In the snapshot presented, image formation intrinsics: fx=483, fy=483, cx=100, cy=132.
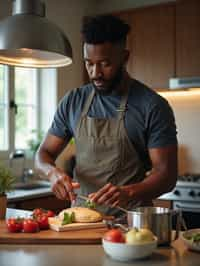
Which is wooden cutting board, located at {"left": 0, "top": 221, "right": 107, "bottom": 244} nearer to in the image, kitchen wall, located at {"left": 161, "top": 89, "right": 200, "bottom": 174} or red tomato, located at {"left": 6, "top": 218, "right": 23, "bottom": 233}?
red tomato, located at {"left": 6, "top": 218, "right": 23, "bottom": 233}

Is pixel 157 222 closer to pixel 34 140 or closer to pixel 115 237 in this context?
pixel 115 237

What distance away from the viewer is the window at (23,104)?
12.7ft

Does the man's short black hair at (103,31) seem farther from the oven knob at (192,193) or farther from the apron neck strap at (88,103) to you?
the oven knob at (192,193)

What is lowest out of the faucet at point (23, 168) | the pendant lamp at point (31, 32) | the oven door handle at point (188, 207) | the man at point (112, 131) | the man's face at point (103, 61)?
the oven door handle at point (188, 207)

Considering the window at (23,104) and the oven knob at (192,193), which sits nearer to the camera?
the oven knob at (192,193)

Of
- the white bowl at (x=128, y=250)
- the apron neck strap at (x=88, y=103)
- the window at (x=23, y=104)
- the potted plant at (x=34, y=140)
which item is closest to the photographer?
the white bowl at (x=128, y=250)

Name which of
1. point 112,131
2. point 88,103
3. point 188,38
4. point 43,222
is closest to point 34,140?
point 188,38

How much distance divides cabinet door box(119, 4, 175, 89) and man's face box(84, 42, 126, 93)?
6.33 ft

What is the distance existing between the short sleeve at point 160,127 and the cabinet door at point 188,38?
188 centimetres

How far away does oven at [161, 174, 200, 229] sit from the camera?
137 inches

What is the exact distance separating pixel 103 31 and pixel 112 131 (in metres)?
0.43

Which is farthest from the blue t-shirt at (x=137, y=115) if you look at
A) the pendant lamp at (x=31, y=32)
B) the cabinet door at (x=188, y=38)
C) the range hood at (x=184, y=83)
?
the cabinet door at (x=188, y=38)

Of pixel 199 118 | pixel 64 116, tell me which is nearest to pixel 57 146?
pixel 64 116

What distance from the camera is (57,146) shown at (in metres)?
2.29
